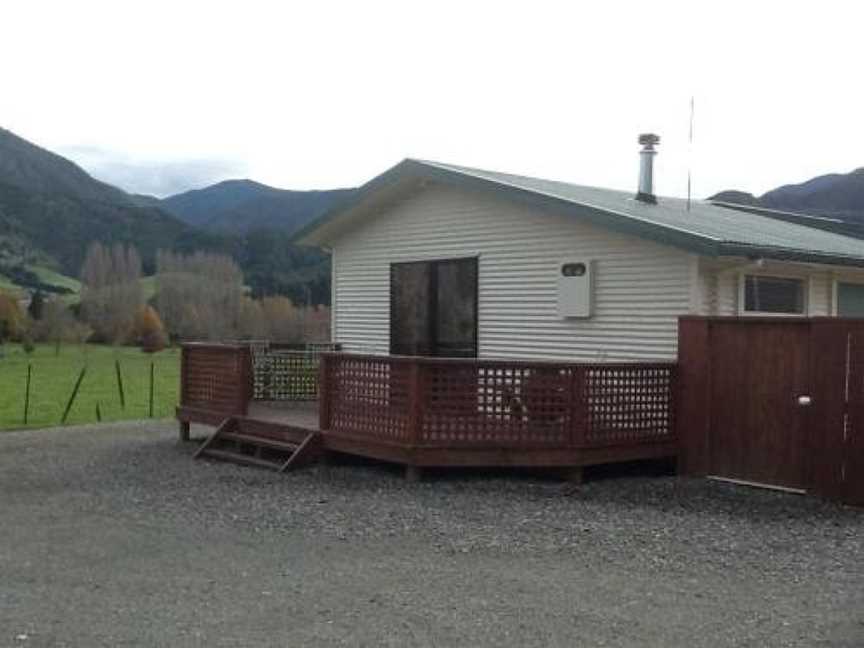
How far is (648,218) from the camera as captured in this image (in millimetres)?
12258

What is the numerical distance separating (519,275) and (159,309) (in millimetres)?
96576

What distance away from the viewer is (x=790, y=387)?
32.9 feet

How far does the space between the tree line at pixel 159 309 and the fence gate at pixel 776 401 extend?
50.7m

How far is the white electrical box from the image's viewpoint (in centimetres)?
1260

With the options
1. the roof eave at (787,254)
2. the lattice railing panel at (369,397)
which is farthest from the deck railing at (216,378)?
the roof eave at (787,254)

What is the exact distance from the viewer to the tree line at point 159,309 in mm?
81750

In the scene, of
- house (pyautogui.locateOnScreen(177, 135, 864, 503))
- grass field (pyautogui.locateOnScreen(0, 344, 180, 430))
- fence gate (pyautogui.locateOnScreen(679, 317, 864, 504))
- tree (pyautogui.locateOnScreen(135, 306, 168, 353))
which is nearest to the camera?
fence gate (pyautogui.locateOnScreen(679, 317, 864, 504))

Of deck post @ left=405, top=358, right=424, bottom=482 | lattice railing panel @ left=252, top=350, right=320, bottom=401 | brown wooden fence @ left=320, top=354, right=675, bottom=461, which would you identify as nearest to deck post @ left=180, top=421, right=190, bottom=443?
lattice railing panel @ left=252, top=350, right=320, bottom=401

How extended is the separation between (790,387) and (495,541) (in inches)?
149

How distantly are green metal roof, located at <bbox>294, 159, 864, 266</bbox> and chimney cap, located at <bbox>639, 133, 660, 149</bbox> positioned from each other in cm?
83

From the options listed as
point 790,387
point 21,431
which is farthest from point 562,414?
point 21,431

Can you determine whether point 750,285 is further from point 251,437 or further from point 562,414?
point 251,437

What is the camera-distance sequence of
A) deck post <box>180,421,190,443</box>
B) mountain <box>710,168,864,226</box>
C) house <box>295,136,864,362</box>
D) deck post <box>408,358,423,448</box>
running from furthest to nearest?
1. mountain <box>710,168,864,226</box>
2. deck post <box>180,421,190,443</box>
3. house <box>295,136,864,362</box>
4. deck post <box>408,358,423,448</box>

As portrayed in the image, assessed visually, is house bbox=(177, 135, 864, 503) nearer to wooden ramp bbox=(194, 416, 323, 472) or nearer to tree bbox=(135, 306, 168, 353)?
wooden ramp bbox=(194, 416, 323, 472)
